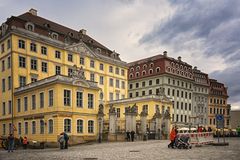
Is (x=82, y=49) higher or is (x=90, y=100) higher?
(x=82, y=49)

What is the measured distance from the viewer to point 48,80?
3700 cm

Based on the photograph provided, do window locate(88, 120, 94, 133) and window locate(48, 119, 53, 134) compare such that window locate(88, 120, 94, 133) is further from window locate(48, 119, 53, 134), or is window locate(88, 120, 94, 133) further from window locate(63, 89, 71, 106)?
window locate(48, 119, 53, 134)

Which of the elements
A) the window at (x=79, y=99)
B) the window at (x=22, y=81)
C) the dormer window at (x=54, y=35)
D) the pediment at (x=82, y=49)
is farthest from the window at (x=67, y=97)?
the dormer window at (x=54, y=35)

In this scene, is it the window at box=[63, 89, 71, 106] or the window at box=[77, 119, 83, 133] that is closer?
the window at box=[63, 89, 71, 106]

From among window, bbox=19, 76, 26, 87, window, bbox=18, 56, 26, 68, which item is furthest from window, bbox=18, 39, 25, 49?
window, bbox=19, 76, 26, 87

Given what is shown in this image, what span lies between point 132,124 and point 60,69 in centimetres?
1801

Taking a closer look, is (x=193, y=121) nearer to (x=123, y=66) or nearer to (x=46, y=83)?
(x=123, y=66)

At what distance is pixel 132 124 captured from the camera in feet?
129

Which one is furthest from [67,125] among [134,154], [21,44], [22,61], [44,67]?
[134,154]

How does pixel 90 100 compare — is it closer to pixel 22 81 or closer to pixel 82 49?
pixel 22 81

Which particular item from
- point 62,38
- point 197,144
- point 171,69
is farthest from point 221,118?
point 171,69

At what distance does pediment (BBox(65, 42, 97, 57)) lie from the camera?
52.2 meters

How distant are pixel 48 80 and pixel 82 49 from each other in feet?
60.3

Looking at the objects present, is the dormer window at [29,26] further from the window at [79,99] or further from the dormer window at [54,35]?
the window at [79,99]
